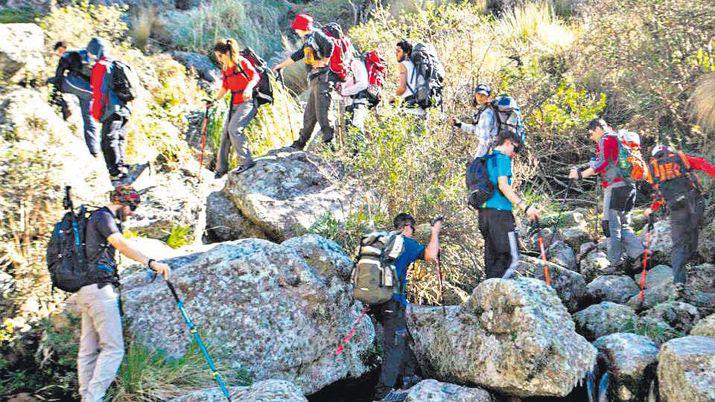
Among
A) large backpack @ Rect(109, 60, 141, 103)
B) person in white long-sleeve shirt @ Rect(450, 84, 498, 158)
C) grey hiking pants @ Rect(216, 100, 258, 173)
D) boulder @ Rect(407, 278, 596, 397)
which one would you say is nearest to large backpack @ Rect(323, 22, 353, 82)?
grey hiking pants @ Rect(216, 100, 258, 173)

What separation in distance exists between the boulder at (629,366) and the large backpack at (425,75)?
4049 millimetres

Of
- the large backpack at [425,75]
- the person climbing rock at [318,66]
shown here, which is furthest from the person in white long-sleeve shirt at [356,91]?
the large backpack at [425,75]

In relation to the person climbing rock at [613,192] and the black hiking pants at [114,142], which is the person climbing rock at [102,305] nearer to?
the black hiking pants at [114,142]

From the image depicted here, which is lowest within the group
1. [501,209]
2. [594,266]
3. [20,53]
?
[594,266]

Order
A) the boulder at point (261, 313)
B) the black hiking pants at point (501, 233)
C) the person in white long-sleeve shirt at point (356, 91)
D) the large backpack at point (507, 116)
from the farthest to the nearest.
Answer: the person in white long-sleeve shirt at point (356, 91)
the large backpack at point (507, 116)
the black hiking pants at point (501, 233)
the boulder at point (261, 313)

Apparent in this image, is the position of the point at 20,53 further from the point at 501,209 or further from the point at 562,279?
the point at 562,279

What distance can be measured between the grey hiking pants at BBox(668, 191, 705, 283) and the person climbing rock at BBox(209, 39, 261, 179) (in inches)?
205

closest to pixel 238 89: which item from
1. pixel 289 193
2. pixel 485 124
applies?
pixel 289 193

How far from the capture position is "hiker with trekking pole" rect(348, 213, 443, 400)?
5469 mm

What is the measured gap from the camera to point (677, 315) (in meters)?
6.75

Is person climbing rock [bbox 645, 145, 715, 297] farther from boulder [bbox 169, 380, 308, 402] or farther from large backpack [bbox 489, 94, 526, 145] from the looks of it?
boulder [bbox 169, 380, 308, 402]

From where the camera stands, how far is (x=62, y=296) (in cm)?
607

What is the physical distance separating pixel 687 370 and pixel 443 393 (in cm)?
186

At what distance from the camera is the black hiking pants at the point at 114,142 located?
8.33 meters
